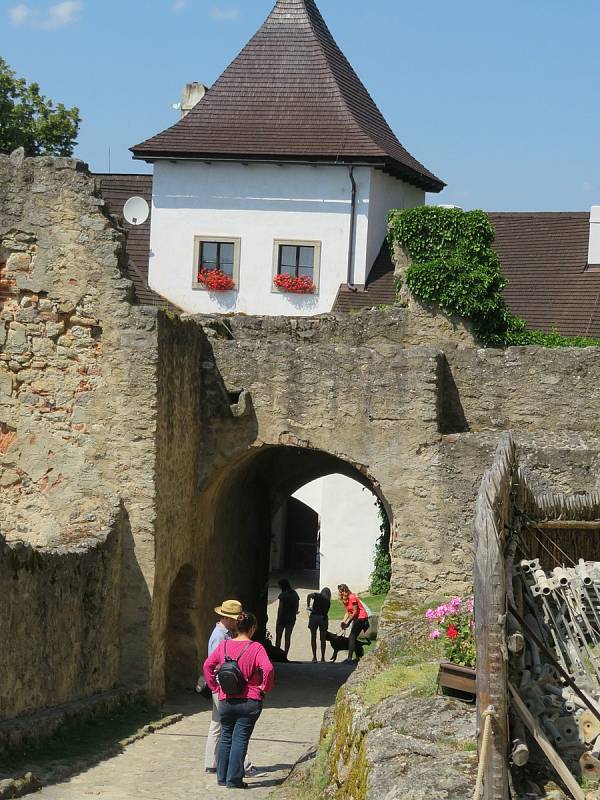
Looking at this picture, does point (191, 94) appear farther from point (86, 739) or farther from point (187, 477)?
point (86, 739)

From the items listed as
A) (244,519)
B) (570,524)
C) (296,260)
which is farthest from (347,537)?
(570,524)

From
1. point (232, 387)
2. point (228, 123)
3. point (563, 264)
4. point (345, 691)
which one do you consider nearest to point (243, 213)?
point (228, 123)

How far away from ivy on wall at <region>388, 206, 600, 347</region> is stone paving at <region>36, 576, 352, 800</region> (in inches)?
207

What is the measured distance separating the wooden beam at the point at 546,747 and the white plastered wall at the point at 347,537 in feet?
75.3

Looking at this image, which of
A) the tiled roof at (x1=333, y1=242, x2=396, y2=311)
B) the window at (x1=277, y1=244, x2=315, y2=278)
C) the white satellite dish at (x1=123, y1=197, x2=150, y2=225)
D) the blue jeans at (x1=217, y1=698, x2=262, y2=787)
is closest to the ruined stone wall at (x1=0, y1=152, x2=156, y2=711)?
the blue jeans at (x1=217, y1=698, x2=262, y2=787)

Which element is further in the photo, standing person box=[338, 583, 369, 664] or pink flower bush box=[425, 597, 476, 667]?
standing person box=[338, 583, 369, 664]

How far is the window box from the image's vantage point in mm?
30953

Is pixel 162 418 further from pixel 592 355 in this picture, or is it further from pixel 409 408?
pixel 592 355

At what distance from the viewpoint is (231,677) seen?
393 inches

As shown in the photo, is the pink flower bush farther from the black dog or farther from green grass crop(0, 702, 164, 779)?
the black dog

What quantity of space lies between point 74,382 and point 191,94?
23491 millimetres

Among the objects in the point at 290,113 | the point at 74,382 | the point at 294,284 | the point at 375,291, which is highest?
the point at 290,113

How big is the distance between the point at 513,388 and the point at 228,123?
17.6 m

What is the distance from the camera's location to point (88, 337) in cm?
1381
